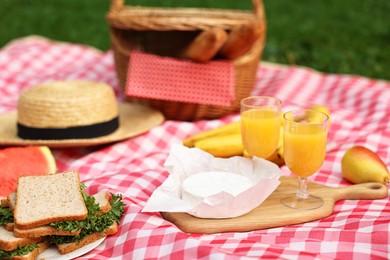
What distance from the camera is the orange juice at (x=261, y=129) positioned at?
2246 mm

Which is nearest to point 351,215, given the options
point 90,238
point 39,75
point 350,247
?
point 350,247

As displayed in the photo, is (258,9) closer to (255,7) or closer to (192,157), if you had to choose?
(255,7)

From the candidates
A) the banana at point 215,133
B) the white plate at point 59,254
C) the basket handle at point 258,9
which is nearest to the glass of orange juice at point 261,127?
the banana at point 215,133

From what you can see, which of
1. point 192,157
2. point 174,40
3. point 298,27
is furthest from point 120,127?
point 298,27

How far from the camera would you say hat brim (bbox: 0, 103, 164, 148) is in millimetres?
2766

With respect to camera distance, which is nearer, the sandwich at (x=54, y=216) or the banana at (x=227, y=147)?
the sandwich at (x=54, y=216)

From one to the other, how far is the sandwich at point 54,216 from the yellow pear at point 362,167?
911 mm

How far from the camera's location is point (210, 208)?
6.60ft

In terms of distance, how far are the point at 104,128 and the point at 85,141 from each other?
0.13 metres

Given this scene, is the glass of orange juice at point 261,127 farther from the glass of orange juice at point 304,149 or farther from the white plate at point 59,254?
the white plate at point 59,254

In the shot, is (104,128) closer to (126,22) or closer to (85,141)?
(85,141)

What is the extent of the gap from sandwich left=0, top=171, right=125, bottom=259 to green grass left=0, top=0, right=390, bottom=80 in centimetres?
313

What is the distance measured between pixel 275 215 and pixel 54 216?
0.71 metres

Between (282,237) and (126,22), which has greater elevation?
(126,22)
